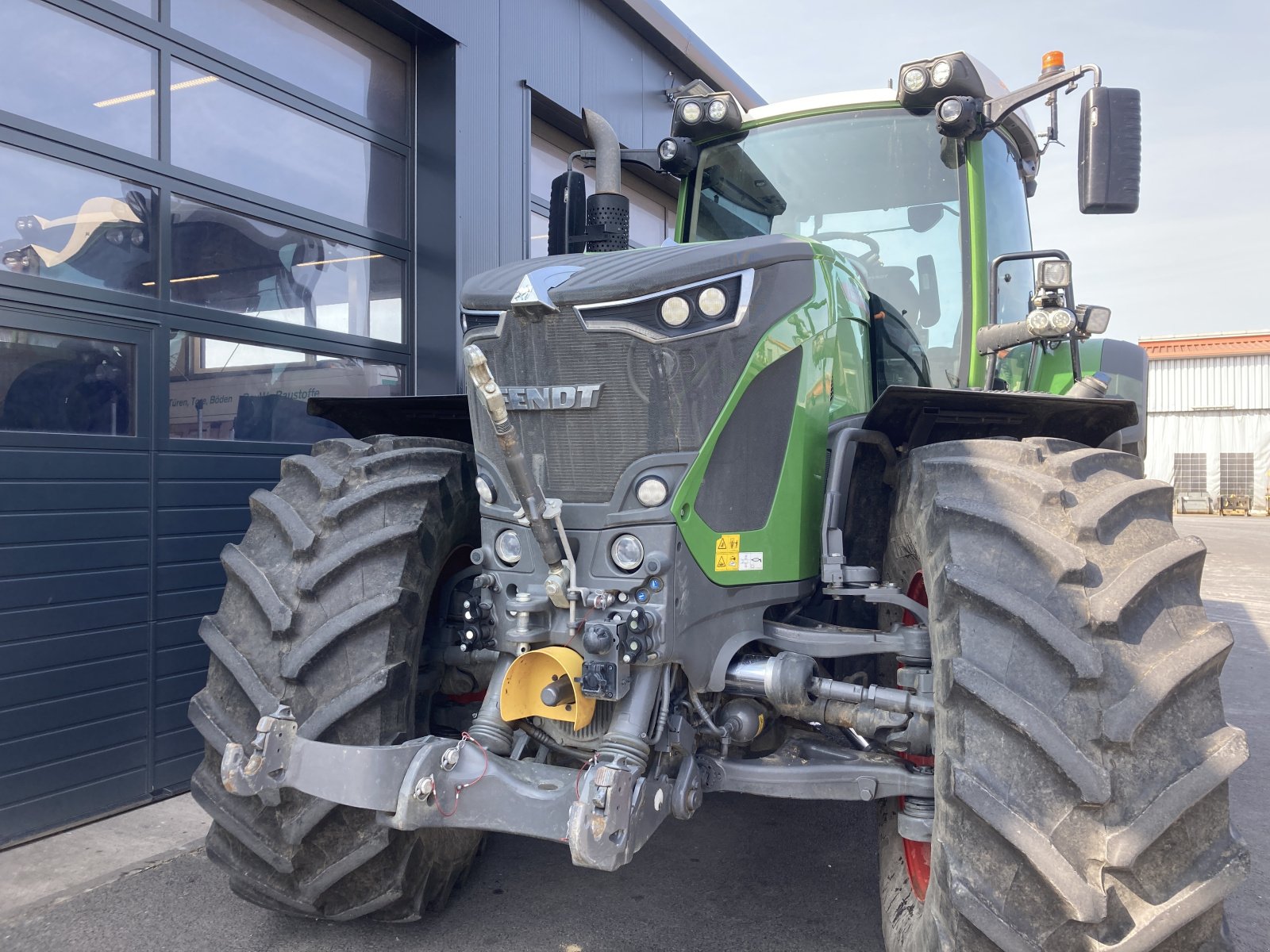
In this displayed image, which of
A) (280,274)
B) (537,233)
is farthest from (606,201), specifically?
(537,233)

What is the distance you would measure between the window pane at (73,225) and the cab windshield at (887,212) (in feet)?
9.04

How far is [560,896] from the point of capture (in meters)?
3.31

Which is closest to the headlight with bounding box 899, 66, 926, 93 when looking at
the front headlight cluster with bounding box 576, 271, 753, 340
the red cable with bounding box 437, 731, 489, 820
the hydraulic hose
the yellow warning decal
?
the front headlight cluster with bounding box 576, 271, 753, 340

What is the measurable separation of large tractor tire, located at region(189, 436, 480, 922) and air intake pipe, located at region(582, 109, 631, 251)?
135cm

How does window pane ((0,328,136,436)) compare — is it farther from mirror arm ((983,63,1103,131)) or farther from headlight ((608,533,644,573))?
mirror arm ((983,63,1103,131))

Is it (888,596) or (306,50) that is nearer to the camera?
(888,596)

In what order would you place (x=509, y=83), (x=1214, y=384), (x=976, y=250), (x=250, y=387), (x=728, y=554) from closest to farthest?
(x=728, y=554) → (x=976, y=250) → (x=250, y=387) → (x=509, y=83) → (x=1214, y=384)

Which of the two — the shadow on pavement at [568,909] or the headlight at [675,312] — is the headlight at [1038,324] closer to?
the headlight at [675,312]

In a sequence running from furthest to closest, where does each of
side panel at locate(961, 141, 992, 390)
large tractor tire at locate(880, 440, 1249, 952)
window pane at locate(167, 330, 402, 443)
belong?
window pane at locate(167, 330, 402, 443), side panel at locate(961, 141, 992, 390), large tractor tire at locate(880, 440, 1249, 952)

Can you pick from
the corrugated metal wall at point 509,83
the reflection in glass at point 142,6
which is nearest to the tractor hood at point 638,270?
the reflection in glass at point 142,6

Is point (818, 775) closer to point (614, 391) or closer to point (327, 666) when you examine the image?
point (614, 391)

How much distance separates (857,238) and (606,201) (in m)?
0.97

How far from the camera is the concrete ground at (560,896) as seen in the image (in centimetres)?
302

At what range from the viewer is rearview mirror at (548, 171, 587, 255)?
3.95 metres
